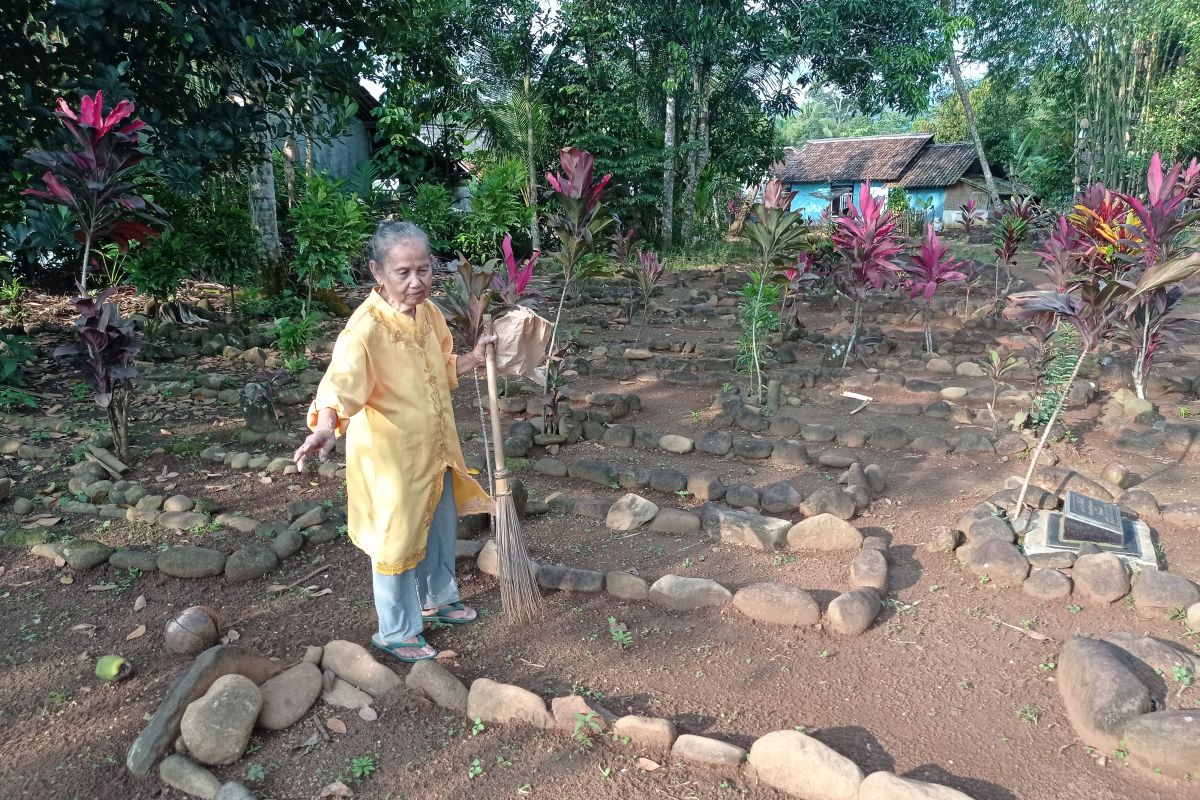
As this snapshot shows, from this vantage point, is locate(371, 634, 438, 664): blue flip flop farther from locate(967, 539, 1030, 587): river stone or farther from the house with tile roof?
the house with tile roof

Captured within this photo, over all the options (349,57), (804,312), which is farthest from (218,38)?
(804,312)

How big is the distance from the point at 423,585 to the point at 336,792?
945 mm

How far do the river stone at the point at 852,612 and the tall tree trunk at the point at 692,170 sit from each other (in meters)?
13.5

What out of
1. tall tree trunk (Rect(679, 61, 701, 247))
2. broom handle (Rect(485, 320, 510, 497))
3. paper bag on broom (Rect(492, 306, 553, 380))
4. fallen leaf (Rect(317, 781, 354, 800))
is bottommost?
fallen leaf (Rect(317, 781, 354, 800))

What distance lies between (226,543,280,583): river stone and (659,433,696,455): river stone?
8.21 feet

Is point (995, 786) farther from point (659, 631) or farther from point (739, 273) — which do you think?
point (739, 273)

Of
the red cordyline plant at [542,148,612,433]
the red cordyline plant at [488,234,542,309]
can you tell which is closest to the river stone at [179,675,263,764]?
the red cordyline plant at [488,234,542,309]

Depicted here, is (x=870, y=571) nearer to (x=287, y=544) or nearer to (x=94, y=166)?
(x=287, y=544)

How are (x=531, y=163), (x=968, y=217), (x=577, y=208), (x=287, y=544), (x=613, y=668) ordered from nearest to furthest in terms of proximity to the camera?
(x=613, y=668) < (x=287, y=544) < (x=577, y=208) < (x=968, y=217) < (x=531, y=163)

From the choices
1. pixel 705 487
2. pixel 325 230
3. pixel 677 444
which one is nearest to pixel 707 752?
pixel 705 487

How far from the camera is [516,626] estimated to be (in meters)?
3.08

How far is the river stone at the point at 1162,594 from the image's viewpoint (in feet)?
9.95

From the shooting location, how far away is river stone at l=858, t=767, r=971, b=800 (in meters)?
2.06

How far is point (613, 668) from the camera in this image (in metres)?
2.82
